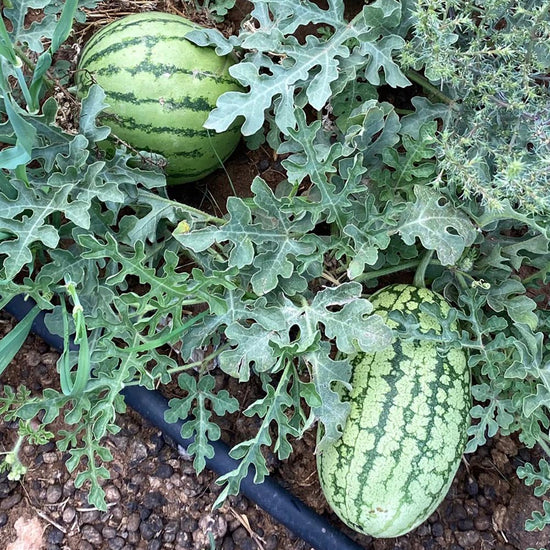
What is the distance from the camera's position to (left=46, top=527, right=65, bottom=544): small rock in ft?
6.87

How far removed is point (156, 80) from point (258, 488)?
1262 millimetres

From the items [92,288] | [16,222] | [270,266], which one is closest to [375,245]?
[270,266]

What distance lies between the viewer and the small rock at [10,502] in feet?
6.96

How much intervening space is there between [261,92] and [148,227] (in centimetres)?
50

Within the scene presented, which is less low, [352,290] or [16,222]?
[16,222]

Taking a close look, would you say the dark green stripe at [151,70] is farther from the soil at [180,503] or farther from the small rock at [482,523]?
the small rock at [482,523]

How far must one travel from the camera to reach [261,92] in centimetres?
180

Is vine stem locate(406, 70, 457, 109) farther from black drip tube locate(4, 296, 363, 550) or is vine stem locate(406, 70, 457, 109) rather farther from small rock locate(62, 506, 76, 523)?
small rock locate(62, 506, 76, 523)

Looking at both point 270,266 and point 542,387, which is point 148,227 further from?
point 542,387

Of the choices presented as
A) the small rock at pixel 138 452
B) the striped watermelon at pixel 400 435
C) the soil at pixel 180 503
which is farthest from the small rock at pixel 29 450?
the striped watermelon at pixel 400 435

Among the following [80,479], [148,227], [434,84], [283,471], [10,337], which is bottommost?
[283,471]

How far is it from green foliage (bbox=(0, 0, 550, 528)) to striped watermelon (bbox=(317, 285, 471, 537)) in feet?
0.20

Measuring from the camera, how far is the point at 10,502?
212 centimetres

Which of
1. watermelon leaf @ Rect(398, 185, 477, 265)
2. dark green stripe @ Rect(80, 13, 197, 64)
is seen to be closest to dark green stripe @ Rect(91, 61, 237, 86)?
dark green stripe @ Rect(80, 13, 197, 64)
